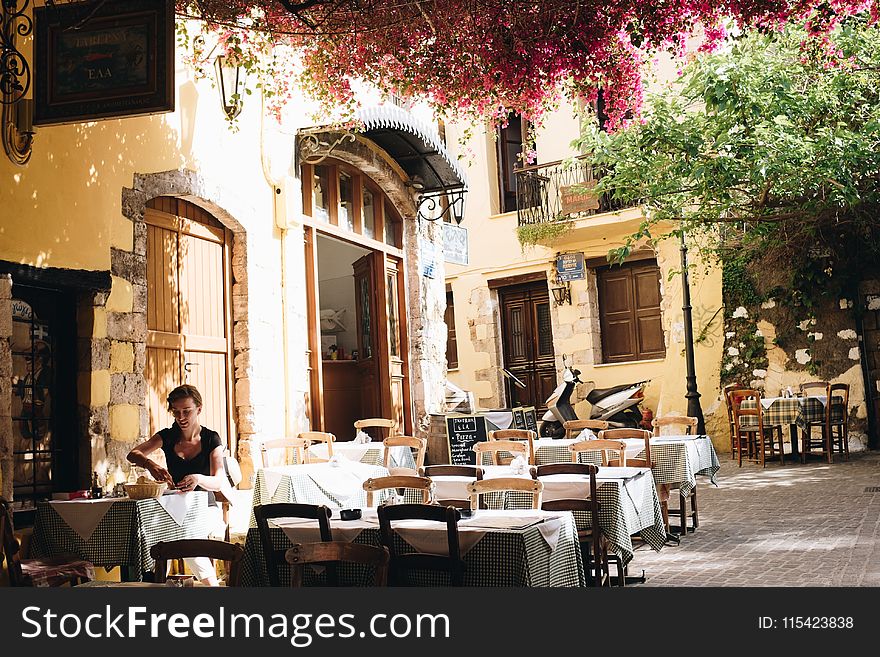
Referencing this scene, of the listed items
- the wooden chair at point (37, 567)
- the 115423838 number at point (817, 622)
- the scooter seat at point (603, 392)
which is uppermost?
→ the scooter seat at point (603, 392)

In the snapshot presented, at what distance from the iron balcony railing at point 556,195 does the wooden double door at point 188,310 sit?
355 inches

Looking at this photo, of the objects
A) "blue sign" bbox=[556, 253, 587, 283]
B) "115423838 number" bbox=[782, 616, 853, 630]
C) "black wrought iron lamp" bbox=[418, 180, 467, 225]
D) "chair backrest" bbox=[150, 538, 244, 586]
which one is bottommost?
"115423838 number" bbox=[782, 616, 853, 630]

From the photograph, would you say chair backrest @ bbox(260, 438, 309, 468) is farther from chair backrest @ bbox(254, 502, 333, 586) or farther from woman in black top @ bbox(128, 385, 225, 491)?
chair backrest @ bbox(254, 502, 333, 586)

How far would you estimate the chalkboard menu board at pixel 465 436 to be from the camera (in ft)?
36.0

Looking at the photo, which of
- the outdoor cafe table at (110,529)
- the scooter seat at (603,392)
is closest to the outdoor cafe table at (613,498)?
the outdoor cafe table at (110,529)

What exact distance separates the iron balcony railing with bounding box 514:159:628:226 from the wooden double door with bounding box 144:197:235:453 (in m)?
9.01

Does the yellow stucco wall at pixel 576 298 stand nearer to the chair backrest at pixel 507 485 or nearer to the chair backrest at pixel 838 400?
the chair backrest at pixel 838 400

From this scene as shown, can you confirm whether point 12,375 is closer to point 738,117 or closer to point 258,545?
point 258,545

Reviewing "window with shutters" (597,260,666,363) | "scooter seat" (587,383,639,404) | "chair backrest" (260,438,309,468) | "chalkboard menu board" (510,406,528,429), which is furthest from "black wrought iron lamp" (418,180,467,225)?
"window with shutters" (597,260,666,363)

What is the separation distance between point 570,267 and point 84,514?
13.1m

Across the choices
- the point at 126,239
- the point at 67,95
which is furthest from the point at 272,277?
the point at 67,95

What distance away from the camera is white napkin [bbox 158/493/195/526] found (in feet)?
18.0

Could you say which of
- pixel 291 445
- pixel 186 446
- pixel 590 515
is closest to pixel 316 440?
pixel 291 445

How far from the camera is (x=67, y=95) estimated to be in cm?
527
